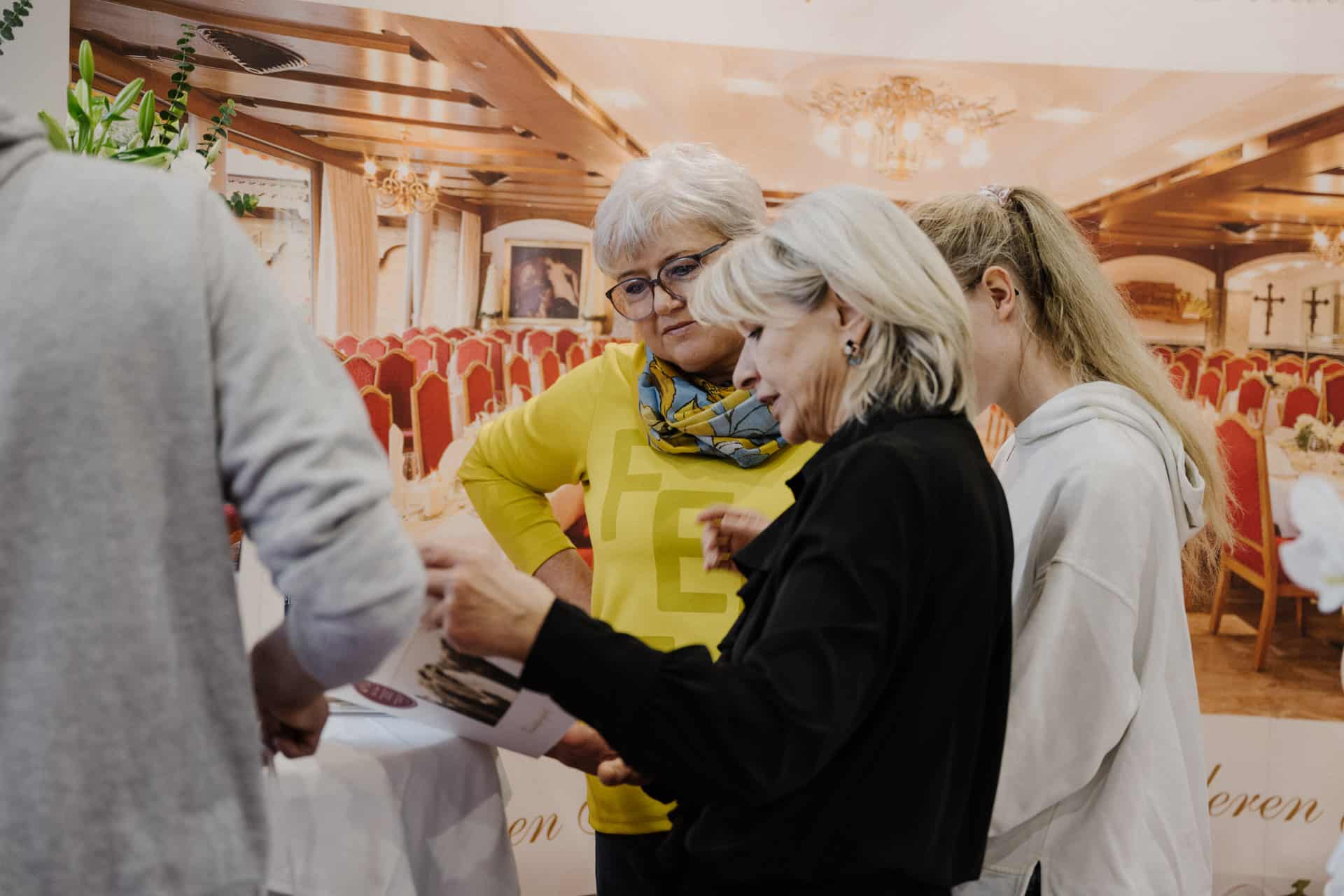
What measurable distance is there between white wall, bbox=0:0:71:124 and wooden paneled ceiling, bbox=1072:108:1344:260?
8.90 feet

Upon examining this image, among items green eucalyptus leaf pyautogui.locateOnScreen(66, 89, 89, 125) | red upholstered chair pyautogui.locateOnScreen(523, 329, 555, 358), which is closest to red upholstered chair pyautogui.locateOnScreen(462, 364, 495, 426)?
red upholstered chair pyautogui.locateOnScreen(523, 329, 555, 358)

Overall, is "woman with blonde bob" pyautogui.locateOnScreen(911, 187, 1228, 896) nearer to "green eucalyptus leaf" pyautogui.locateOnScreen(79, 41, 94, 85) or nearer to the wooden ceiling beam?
"green eucalyptus leaf" pyautogui.locateOnScreen(79, 41, 94, 85)

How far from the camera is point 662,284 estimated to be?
1.86 meters

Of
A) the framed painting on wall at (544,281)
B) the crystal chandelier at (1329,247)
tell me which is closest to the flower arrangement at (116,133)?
the framed painting on wall at (544,281)

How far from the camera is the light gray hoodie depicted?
4.53 ft

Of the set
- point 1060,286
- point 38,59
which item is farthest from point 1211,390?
point 38,59

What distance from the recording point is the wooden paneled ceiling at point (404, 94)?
264 cm

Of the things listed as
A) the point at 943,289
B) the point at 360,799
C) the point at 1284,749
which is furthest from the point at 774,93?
the point at 1284,749

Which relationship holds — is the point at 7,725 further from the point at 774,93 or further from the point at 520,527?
the point at 774,93

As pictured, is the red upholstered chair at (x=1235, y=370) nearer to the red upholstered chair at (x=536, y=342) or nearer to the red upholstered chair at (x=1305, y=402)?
the red upholstered chair at (x=1305, y=402)

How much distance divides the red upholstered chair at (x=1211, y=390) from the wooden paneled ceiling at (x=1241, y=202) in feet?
1.17

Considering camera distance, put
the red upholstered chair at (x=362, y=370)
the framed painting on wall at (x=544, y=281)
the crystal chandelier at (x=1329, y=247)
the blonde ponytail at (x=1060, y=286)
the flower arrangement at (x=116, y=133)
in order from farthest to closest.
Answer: the crystal chandelier at (x=1329, y=247)
the framed painting on wall at (x=544, y=281)
the red upholstered chair at (x=362, y=370)
the flower arrangement at (x=116, y=133)
the blonde ponytail at (x=1060, y=286)

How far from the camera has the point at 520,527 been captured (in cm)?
227

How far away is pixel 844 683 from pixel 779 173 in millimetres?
2290
